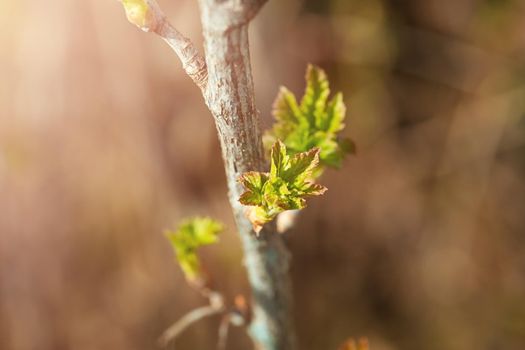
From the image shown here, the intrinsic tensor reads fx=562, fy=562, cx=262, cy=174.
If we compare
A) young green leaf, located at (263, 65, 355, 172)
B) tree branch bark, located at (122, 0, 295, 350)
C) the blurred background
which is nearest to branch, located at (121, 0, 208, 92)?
tree branch bark, located at (122, 0, 295, 350)

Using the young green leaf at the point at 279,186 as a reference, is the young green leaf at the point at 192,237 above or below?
below

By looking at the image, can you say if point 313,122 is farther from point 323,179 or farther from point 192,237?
point 323,179

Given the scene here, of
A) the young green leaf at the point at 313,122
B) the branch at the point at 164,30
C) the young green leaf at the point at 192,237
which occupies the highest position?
the branch at the point at 164,30

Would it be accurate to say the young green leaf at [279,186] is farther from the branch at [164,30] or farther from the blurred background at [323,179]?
the blurred background at [323,179]

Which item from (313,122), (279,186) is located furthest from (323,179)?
(279,186)

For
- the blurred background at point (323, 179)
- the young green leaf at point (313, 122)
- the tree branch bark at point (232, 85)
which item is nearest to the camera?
the tree branch bark at point (232, 85)

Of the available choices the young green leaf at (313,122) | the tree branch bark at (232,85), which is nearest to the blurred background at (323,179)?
the young green leaf at (313,122)

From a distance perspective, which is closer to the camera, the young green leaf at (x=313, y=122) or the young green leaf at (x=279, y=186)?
the young green leaf at (x=279, y=186)
